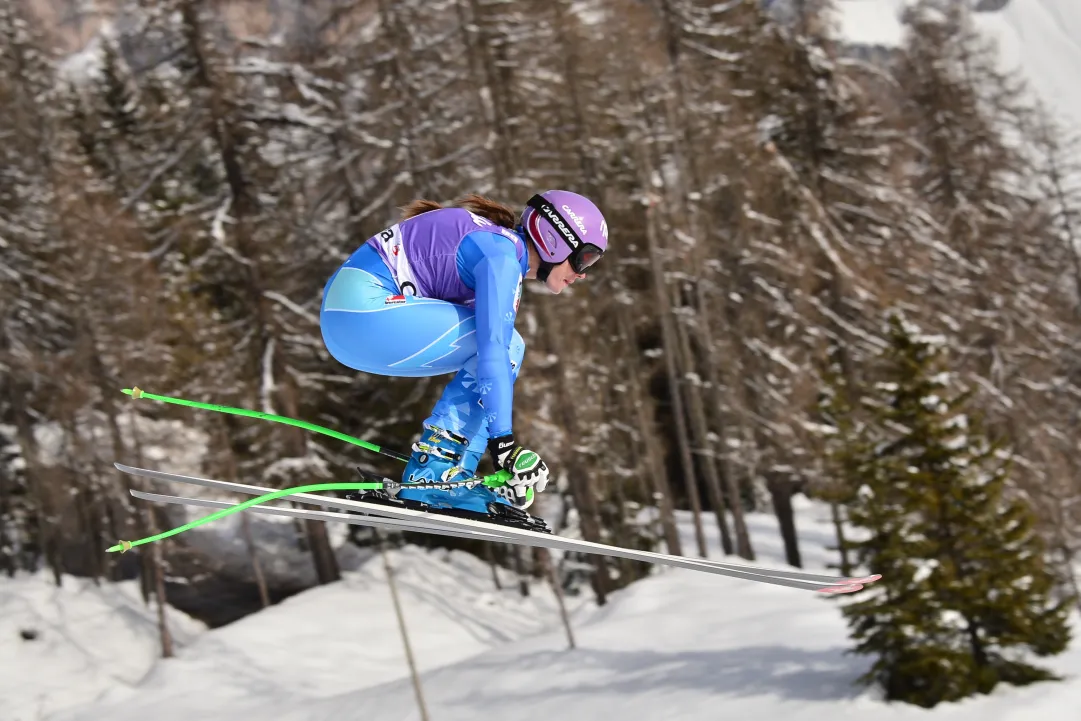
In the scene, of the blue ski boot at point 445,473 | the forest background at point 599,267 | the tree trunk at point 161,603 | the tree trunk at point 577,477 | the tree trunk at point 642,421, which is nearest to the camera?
the blue ski boot at point 445,473

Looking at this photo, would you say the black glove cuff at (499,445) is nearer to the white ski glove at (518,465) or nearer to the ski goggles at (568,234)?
the white ski glove at (518,465)

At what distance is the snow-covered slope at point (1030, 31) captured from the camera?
74.8 m

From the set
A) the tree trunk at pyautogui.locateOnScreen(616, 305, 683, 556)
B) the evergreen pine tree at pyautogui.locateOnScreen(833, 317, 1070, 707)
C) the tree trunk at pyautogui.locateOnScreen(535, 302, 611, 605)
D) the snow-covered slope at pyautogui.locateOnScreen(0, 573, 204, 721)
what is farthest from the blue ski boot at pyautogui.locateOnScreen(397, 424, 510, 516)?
the tree trunk at pyautogui.locateOnScreen(616, 305, 683, 556)

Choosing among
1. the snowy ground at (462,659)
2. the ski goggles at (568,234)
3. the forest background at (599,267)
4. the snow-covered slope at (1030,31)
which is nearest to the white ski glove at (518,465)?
the ski goggles at (568,234)

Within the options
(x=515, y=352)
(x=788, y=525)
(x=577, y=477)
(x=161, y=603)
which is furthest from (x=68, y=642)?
(x=515, y=352)

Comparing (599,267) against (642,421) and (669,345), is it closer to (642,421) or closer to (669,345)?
(669,345)

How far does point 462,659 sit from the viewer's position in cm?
2298

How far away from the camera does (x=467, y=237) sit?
4309mm

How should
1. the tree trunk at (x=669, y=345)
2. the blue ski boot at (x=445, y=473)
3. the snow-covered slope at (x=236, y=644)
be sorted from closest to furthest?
the blue ski boot at (x=445, y=473) → the snow-covered slope at (x=236, y=644) → the tree trunk at (x=669, y=345)

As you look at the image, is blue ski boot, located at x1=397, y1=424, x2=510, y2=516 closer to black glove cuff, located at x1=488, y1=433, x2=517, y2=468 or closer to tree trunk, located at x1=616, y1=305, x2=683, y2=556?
black glove cuff, located at x1=488, y1=433, x2=517, y2=468

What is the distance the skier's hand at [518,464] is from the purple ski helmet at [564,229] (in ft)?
2.53

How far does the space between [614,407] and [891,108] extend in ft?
37.6

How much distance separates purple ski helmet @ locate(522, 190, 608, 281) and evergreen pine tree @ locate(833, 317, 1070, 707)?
10.3 meters

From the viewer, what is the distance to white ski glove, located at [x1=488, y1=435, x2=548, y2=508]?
13.7ft
